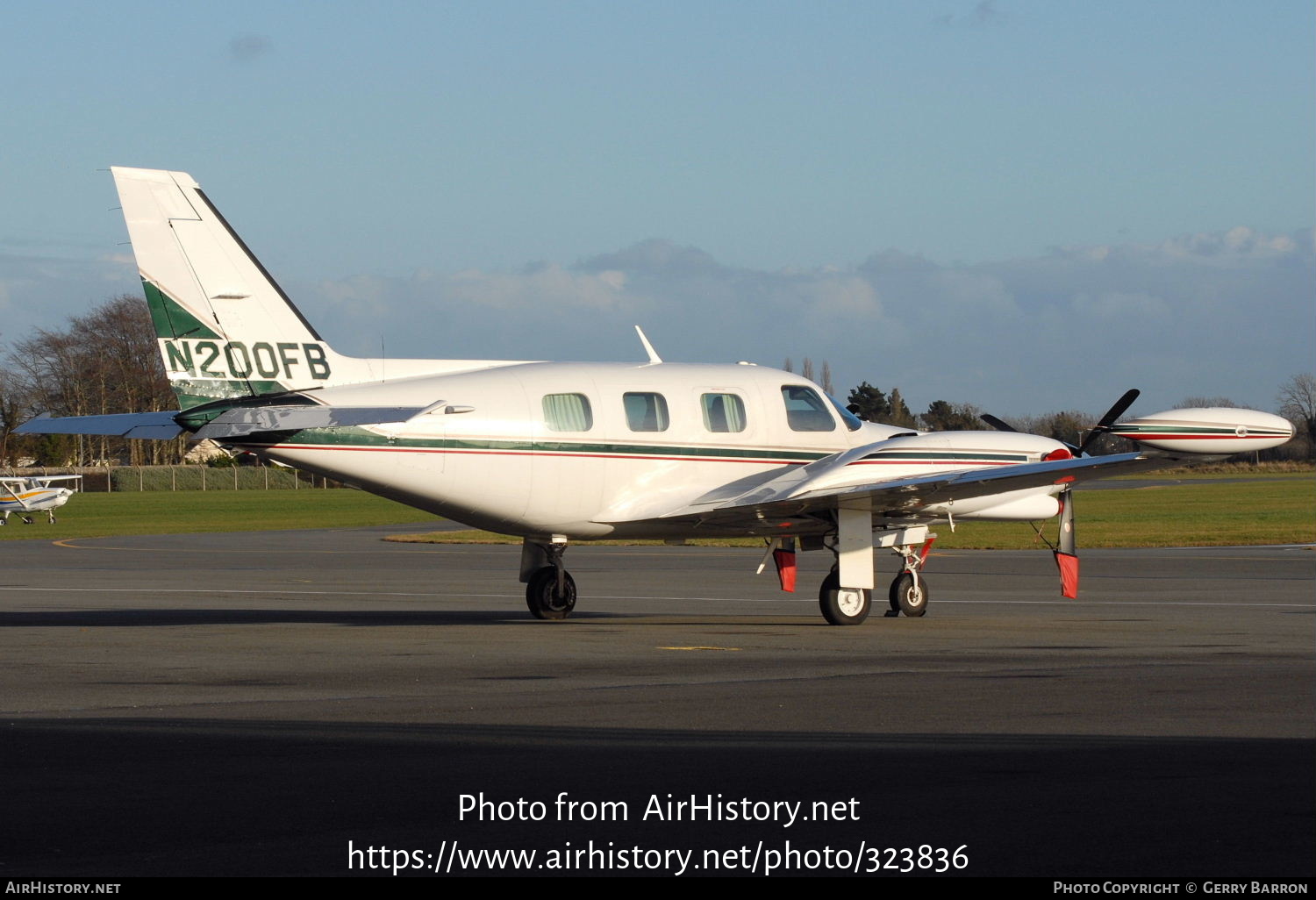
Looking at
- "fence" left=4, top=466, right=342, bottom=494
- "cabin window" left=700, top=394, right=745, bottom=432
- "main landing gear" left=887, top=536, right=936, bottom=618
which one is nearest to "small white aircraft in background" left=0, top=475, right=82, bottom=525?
"fence" left=4, top=466, right=342, bottom=494

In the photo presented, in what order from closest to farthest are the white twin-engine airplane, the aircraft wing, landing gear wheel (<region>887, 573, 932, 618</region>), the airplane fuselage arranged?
the white twin-engine airplane, the airplane fuselage, the aircraft wing, landing gear wheel (<region>887, 573, 932, 618</region>)

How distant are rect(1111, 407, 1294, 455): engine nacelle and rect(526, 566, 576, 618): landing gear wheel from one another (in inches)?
296

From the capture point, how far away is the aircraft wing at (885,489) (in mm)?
18312

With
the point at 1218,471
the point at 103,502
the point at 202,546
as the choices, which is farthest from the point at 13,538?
the point at 1218,471

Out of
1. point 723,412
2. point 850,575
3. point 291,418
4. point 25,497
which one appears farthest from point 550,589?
point 25,497

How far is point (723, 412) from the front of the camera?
Answer: 20.1 meters

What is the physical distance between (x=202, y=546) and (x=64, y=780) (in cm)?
3703

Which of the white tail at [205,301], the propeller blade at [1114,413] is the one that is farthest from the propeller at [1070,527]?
the white tail at [205,301]

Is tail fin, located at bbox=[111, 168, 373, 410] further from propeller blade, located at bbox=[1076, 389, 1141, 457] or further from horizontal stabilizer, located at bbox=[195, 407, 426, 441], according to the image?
propeller blade, located at bbox=[1076, 389, 1141, 457]

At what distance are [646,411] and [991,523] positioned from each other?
15.9 m

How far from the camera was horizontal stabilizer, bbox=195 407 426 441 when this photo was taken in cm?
1739

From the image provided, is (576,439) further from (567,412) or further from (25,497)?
(25,497)

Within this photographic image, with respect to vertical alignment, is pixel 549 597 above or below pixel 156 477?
below

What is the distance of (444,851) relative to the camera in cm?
671
